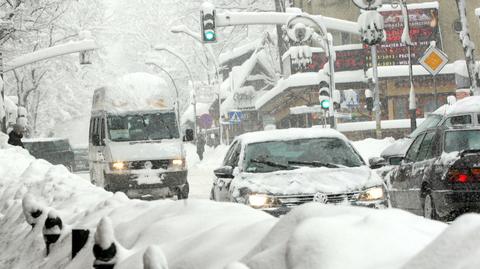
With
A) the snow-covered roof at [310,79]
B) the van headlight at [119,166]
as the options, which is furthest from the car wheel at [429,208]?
the snow-covered roof at [310,79]

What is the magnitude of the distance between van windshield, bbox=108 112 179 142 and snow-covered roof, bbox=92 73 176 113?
239mm

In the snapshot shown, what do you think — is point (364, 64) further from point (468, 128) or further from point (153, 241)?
point (153, 241)

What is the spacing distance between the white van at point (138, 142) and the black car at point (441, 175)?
690cm

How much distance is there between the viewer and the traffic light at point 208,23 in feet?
88.3

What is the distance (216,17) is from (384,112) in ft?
71.2

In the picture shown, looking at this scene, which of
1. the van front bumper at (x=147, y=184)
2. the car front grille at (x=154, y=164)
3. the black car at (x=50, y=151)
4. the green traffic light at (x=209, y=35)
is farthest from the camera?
the black car at (x=50, y=151)

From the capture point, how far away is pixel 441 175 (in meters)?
10.8

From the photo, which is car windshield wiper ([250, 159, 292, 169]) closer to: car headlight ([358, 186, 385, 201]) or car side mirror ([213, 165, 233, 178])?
car side mirror ([213, 165, 233, 178])

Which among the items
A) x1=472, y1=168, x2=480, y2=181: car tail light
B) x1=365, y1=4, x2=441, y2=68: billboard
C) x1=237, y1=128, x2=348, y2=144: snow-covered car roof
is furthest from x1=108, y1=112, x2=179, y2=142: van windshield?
x1=365, y1=4, x2=441, y2=68: billboard

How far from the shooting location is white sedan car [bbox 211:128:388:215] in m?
9.80

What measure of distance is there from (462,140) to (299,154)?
2234mm

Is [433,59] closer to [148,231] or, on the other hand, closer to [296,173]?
[296,173]

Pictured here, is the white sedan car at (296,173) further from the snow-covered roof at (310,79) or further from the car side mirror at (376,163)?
the snow-covered roof at (310,79)

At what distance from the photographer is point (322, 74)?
30.9 m
